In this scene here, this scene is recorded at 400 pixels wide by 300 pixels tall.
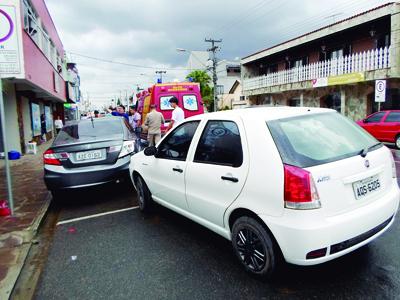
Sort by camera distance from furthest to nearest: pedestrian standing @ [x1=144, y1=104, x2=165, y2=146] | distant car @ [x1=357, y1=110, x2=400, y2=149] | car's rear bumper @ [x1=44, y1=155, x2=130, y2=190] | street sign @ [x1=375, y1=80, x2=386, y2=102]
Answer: street sign @ [x1=375, y1=80, x2=386, y2=102], distant car @ [x1=357, y1=110, x2=400, y2=149], pedestrian standing @ [x1=144, y1=104, x2=165, y2=146], car's rear bumper @ [x1=44, y1=155, x2=130, y2=190]

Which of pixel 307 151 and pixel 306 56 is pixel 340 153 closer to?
pixel 307 151

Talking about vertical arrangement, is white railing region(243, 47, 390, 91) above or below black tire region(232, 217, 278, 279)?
above

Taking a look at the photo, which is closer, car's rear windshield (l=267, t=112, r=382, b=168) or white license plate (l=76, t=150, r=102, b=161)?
car's rear windshield (l=267, t=112, r=382, b=168)

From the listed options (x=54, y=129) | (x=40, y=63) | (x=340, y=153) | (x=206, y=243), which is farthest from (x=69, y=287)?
(x=54, y=129)

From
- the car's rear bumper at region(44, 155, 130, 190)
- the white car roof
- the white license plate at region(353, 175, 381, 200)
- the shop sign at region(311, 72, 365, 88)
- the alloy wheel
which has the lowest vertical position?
the alloy wheel

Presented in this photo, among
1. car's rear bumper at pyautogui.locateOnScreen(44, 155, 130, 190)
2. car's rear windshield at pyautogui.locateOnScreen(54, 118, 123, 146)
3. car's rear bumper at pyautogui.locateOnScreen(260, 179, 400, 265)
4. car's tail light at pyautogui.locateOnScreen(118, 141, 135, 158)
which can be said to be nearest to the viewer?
car's rear bumper at pyautogui.locateOnScreen(260, 179, 400, 265)

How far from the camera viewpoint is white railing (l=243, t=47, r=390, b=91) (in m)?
15.5

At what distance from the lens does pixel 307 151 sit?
8.98 feet

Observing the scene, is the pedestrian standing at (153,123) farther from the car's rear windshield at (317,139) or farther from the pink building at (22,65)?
the car's rear windshield at (317,139)

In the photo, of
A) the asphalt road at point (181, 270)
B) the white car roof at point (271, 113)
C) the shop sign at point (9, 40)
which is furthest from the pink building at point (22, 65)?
the white car roof at point (271, 113)

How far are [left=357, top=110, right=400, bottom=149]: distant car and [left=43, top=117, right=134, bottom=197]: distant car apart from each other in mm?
10367

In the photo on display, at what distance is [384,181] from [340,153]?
0.62 m

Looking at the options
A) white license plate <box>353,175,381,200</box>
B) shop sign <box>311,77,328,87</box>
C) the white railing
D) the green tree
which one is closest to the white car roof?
white license plate <box>353,175,381,200</box>

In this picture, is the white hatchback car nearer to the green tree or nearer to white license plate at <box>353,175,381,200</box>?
white license plate at <box>353,175,381,200</box>
